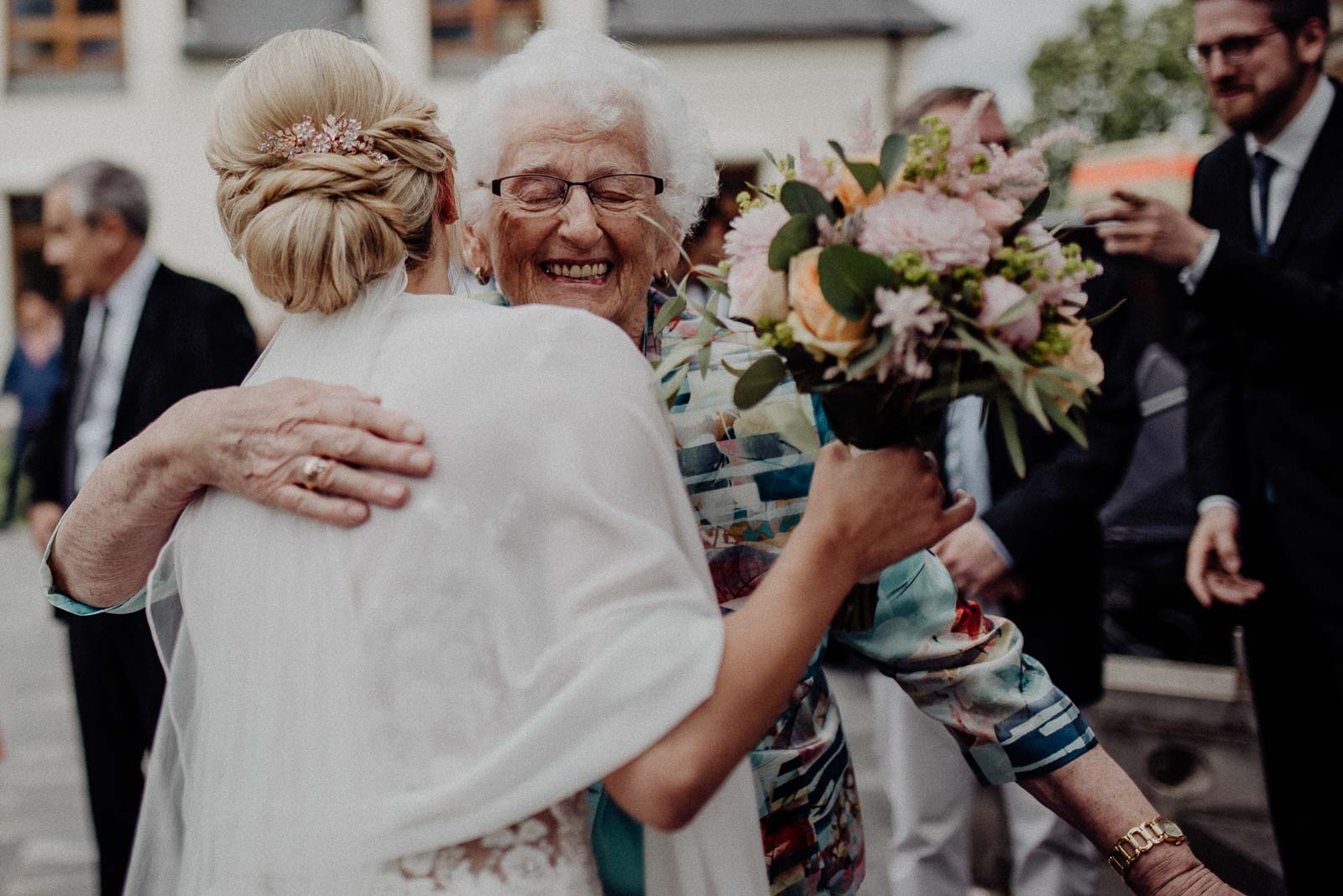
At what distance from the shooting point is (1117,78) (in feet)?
114

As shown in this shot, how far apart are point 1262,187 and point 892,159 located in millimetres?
2250

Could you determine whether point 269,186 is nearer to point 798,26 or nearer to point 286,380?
point 286,380

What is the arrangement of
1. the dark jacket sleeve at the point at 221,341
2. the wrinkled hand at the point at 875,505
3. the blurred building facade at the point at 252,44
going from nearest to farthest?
the wrinkled hand at the point at 875,505, the dark jacket sleeve at the point at 221,341, the blurred building facade at the point at 252,44

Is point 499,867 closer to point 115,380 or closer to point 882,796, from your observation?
point 115,380

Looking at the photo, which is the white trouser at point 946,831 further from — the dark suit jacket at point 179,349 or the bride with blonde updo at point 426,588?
the dark suit jacket at point 179,349

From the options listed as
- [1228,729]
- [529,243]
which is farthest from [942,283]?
[1228,729]

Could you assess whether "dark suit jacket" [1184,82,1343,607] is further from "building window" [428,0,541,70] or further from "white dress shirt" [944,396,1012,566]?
"building window" [428,0,541,70]

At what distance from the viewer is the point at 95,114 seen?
1747 centimetres

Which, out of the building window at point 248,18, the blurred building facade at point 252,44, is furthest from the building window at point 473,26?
the building window at point 248,18

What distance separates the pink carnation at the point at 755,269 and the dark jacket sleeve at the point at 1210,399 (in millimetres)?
2020

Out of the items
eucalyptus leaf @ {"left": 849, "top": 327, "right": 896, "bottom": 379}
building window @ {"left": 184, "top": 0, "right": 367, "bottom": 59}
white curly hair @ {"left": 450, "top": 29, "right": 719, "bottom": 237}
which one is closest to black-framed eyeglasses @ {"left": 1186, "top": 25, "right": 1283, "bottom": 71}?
Result: white curly hair @ {"left": 450, "top": 29, "right": 719, "bottom": 237}

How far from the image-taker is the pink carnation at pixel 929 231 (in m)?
1.37

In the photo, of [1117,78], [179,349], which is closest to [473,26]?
[179,349]

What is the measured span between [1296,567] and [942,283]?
216 cm
